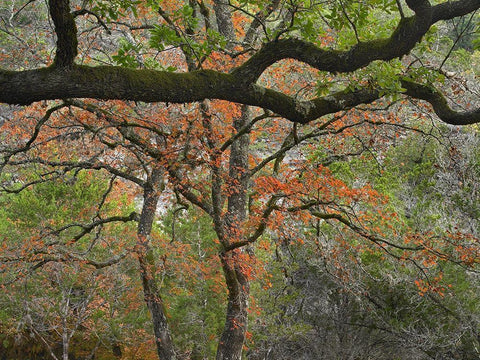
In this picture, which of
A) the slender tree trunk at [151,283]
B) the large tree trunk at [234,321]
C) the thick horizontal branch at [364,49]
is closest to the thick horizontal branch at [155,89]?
the thick horizontal branch at [364,49]

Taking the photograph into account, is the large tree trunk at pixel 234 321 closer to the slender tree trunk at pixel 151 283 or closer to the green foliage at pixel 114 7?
the slender tree trunk at pixel 151 283

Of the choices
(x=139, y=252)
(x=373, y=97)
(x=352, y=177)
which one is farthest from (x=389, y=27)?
(x=352, y=177)

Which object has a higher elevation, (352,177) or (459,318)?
(352,177)

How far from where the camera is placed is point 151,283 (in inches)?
373

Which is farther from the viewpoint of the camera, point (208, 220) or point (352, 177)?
point (208, 220)

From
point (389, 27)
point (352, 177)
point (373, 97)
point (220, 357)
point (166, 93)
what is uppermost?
point (352, 177)

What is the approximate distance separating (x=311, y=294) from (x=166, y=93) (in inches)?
455

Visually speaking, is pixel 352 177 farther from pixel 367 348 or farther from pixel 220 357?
pixel 220 357

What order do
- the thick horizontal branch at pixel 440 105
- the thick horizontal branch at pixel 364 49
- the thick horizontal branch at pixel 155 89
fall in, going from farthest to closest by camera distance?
the thick horizontal branch at pixel 440 105, the thick horizontal branch at pixel 364 49, the thick horizontal branch at pixel 155 89

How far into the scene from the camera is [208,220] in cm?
1529

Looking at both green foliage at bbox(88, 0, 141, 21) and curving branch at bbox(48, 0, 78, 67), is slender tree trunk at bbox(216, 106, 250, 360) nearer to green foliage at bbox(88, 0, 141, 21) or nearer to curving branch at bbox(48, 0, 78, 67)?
green foliage at bbox(88, 0, 141, 21)

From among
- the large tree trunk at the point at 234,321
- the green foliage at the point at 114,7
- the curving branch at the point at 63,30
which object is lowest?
the large tree trunk at the point at 234,321

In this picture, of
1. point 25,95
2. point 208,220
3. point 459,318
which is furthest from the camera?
point 208,220

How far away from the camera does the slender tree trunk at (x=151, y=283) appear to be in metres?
9.14
